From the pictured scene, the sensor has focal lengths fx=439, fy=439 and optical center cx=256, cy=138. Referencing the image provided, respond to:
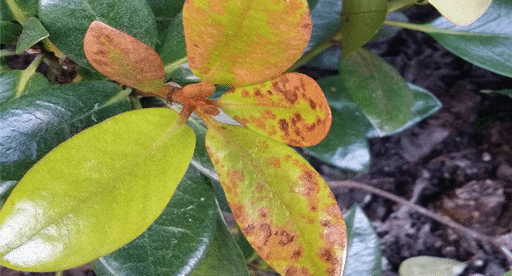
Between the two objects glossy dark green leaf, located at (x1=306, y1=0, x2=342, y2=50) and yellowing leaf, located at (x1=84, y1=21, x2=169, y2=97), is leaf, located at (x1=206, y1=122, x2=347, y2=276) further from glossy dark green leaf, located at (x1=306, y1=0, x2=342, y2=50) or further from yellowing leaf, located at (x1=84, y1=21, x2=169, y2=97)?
glossy dark green leaf, located at (x1=306, y1=0, x2=342, y2=50)

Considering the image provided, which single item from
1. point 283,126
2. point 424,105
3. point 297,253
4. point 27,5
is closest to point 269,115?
point 283,126

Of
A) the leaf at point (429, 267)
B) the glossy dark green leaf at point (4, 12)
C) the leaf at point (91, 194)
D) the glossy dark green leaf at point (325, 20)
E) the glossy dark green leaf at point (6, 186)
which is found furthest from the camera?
the leaf at point (429, 267)

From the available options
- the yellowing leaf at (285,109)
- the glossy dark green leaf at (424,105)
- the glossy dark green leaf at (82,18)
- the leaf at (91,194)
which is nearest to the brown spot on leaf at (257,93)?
the yellowing leaf at (285,109)

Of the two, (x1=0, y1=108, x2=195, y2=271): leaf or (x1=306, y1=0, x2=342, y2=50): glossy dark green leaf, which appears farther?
(x1=306, y1=0, x2=342, y2=50): glossy dark green leaf

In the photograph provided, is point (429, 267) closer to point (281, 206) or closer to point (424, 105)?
point (424, 105)

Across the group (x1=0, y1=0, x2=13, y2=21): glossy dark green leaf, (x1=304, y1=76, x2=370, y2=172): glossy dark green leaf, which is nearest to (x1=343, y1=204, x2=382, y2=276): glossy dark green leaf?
(x1=304, y1=76, x2=370, y2=172): glossy dark green leaf

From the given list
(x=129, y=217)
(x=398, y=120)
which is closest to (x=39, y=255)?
(x=129, y=217)

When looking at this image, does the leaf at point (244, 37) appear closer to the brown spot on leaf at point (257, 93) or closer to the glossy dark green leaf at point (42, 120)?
the brown spot on leaf at point (257, 93)
